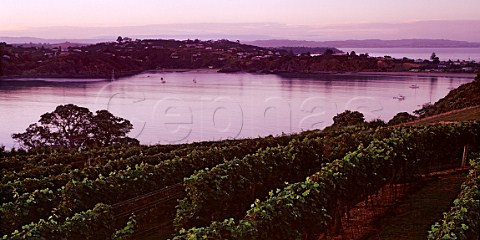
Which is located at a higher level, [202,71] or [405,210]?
[405,210]

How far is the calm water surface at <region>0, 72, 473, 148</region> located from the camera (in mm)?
61750

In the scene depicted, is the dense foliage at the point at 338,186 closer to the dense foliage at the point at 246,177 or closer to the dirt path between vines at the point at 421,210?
the dirt path between vines at the point at 421,210

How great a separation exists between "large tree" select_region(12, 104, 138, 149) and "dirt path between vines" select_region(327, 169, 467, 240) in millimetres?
28265

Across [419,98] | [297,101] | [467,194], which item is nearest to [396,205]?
[467,194]

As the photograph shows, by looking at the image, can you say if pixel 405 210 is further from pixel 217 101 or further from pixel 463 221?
pixel 217 101

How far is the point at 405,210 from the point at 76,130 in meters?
34.9

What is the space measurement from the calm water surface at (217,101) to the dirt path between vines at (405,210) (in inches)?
1490

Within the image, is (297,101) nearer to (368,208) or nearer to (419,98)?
(419,98)

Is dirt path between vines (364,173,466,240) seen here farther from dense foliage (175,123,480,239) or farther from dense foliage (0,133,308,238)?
dense foliage (0,133,308,238)

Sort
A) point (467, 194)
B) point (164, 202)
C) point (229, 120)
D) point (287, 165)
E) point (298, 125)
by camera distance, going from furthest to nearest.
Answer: point (229, 120) < point (298, 125) < point (287, 165) < point (164, 202) < point (467, 194)

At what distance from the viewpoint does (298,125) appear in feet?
205

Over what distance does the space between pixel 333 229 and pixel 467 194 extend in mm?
3152

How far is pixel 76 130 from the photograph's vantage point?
4300 cm

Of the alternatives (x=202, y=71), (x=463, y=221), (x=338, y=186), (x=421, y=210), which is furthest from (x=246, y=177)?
(x=202, y=71)
